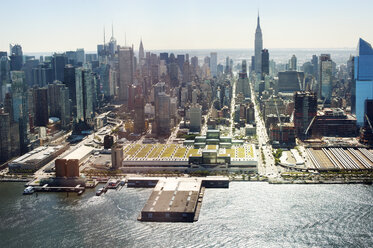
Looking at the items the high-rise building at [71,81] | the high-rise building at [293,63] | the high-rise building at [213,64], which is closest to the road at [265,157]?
the high-rise building at [71,81]

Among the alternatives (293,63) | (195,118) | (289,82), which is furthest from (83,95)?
(293,63)

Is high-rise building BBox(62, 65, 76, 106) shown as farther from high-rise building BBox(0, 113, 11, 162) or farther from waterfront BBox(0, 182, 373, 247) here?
waterfront BBox(0, 182, 373, 247)

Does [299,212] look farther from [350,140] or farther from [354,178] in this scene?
[350,140]

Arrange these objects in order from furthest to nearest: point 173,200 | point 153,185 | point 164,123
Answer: point 164,123 → point 153,185 → point 173,200

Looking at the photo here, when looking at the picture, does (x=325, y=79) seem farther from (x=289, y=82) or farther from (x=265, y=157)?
(x=265, y=157)

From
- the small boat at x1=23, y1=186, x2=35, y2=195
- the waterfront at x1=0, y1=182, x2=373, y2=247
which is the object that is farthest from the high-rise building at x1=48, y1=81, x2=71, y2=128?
the waterfront at x1=0, y1=182, x2=373, y2=247

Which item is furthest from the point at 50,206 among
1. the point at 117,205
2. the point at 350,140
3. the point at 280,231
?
the point at 350,140
